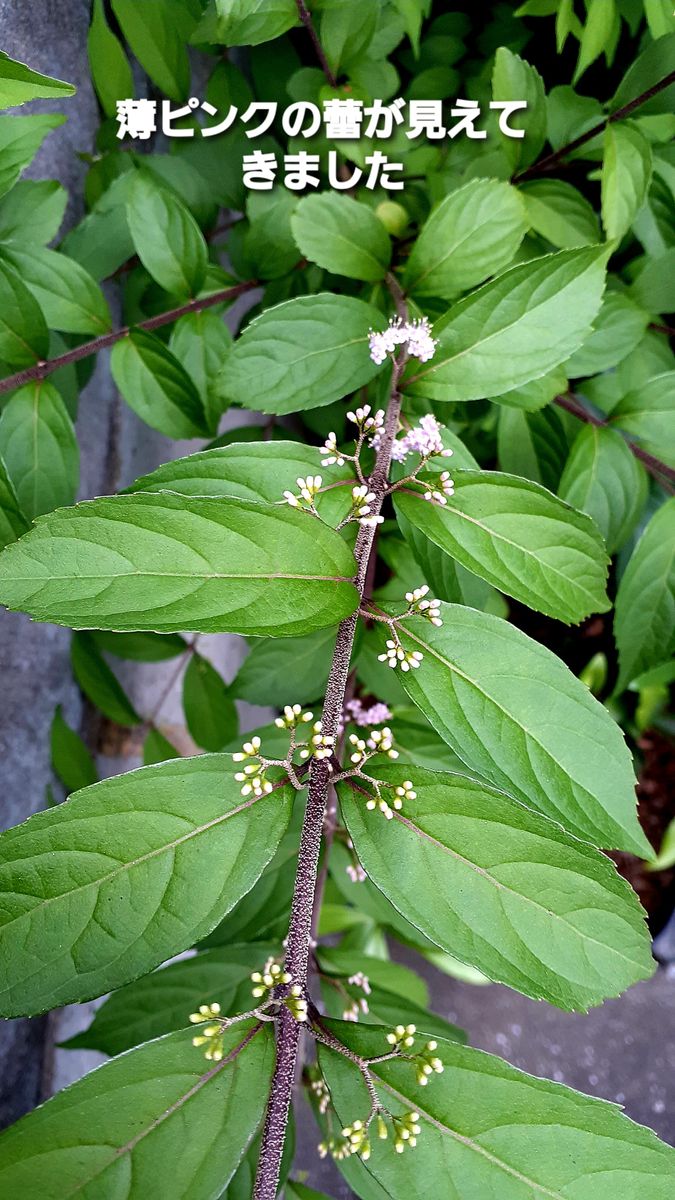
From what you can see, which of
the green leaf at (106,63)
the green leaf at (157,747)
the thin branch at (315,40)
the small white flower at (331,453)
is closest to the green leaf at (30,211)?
the green leaf at (106,63)

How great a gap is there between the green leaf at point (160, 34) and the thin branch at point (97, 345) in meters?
0.23

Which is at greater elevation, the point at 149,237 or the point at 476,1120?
the point at 149,237

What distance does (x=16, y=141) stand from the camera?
2.12ft

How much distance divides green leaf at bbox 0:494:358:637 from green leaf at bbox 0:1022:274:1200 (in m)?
0.26

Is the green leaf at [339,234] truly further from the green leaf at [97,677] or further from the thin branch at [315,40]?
the green leaf at [97,677]

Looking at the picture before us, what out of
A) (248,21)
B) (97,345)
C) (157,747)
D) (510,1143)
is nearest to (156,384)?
(97,345)

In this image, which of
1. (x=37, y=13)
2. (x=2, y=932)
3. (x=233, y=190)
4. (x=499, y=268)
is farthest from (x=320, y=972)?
(x=37, y=13)

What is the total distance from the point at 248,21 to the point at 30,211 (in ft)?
0.85

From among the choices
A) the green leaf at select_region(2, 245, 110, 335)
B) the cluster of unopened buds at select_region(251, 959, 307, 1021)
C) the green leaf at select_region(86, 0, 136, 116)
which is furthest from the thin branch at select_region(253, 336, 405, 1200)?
the green leaf at select_region(86, 0, 136, 116)

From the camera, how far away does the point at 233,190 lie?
93cm

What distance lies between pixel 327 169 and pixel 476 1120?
90 centimetres

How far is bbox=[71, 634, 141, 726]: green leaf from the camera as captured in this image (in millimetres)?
1005

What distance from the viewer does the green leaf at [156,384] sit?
747 mm

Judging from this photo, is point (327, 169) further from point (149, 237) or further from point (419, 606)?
point (419, 606)
